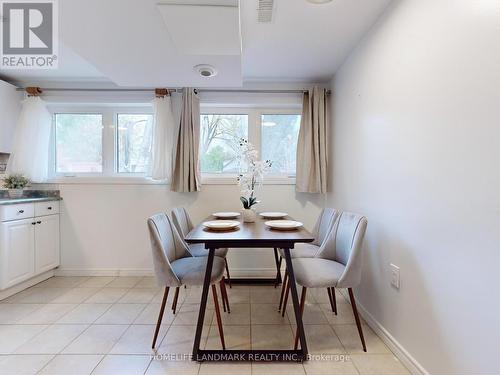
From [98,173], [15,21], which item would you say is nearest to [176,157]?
[98,173]

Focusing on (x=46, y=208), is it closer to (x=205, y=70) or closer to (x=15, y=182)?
(x=15, y=182)

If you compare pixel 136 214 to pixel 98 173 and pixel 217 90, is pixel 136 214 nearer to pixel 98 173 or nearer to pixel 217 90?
pixel 98 173

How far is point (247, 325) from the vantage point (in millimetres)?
2072

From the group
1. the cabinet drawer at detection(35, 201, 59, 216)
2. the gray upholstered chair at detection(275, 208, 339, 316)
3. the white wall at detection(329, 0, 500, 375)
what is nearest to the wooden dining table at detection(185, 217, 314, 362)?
the gray upholstered chair at detection(275, 208, 339, 316)

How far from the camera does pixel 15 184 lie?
2814 mm

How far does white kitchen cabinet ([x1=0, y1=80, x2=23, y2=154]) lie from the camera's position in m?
2.87

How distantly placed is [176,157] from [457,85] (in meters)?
2.49

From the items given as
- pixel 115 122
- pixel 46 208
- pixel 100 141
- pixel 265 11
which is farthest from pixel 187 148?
pixel 46 208

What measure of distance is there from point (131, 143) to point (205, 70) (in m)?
1.44

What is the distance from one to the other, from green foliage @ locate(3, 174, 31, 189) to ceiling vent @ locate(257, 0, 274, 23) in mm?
2901

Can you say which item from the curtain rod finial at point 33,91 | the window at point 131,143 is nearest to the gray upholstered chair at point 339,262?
the window at point 131,143

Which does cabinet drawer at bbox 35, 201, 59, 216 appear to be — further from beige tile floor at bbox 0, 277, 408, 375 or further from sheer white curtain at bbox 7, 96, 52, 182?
beige tile floor at bbox 0, 277, 408, 375

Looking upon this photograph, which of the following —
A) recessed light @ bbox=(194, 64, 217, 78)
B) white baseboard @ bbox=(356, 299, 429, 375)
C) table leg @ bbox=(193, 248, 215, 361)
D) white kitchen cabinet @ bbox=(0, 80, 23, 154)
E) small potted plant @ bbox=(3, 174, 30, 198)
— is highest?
recessed light @ bbox=(194, 64, 217, 78)

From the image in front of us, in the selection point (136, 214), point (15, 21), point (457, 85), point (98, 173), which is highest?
point (15, 21)
